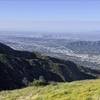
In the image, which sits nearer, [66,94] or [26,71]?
[66,94]

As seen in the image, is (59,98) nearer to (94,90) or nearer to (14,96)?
(94,90)

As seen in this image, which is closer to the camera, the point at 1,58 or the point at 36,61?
the point at 1,58

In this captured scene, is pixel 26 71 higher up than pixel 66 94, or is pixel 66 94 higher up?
pixel 66 94

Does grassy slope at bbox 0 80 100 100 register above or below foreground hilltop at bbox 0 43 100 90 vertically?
above

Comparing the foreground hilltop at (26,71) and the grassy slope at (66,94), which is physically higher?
the grassy slope at (66,94)

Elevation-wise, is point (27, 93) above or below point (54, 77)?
above

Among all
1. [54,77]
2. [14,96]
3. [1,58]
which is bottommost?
[54,77]

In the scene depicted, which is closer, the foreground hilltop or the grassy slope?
the grassy slope

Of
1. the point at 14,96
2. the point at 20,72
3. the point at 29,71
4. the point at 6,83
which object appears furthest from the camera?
the point at 29,71

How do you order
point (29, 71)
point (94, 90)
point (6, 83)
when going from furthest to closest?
point (29, 71), point (6, 83), point (94, 90)

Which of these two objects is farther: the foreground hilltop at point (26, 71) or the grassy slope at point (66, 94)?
the foreground hilltop at point (26, 71)

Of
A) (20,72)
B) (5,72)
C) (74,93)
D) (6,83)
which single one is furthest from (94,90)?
(20,72)
